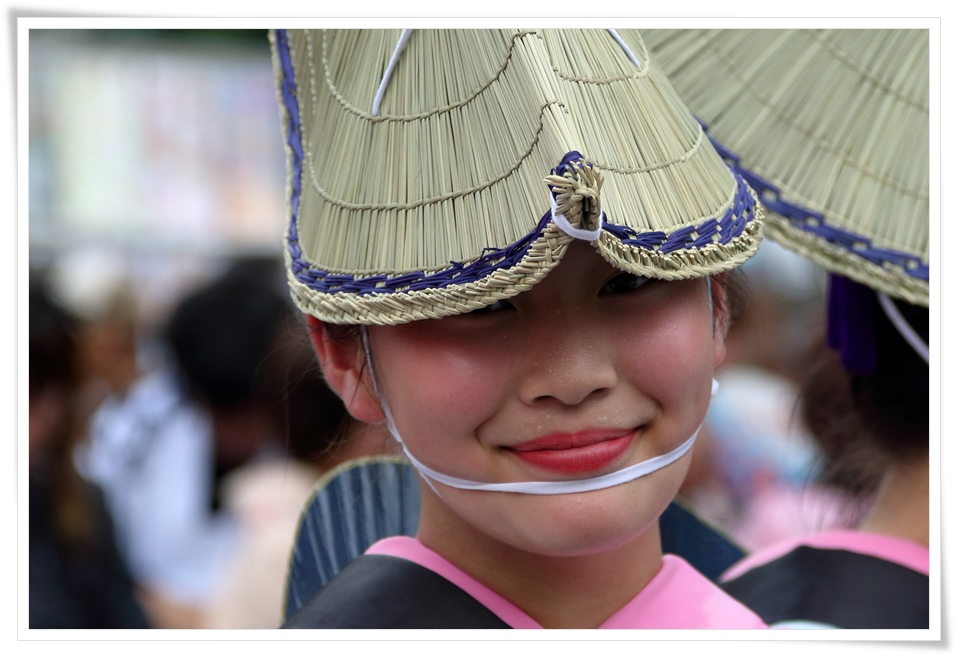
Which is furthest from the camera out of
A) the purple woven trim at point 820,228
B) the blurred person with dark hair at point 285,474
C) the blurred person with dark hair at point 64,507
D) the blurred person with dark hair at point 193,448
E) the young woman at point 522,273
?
the blurred person with dark hair at point 193,448

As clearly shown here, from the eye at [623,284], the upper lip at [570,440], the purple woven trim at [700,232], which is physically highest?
the purple woven trim at [700,232]

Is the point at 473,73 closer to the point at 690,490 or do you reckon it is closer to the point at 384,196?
the point at 384,196

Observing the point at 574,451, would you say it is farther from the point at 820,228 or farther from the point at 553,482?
the point at 820,228

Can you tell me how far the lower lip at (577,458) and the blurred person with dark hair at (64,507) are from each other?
5.35 ft

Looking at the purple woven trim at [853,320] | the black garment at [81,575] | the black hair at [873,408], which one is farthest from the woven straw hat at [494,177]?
the black garment at [81,575]

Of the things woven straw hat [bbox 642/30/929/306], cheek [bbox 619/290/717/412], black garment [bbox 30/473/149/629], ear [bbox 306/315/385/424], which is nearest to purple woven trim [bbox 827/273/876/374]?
woven straw hat [bbox 642/30/929/306]

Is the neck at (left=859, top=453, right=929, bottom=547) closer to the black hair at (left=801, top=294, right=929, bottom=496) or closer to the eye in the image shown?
the black hair at (left=801, top=294, right=929, bottom=496)

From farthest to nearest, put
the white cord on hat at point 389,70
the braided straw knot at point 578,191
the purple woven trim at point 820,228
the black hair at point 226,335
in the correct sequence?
the black hair at point 226,335 < the purple woven trim at point 820,228 < the white cord on hat at point 389,70 < the braided straw knot at point 578,191

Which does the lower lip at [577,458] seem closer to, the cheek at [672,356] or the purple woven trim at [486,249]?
the cheek at [672,356]

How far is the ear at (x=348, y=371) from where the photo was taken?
134 cm

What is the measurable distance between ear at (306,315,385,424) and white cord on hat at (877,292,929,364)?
2.91ft

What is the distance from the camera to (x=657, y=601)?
1.43m

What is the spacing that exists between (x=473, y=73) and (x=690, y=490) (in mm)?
2305
